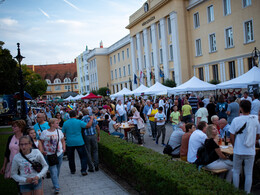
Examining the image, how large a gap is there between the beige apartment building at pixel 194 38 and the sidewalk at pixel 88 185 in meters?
20.0

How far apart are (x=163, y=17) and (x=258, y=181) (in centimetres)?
3038

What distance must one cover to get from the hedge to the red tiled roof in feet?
310

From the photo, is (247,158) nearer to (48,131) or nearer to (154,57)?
(48,131)

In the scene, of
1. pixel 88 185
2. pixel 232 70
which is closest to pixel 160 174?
pixel 88 185

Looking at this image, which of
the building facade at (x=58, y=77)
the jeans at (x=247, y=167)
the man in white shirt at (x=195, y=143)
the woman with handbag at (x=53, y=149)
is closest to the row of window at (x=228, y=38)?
the man in white shirt at (x=195, y=143)

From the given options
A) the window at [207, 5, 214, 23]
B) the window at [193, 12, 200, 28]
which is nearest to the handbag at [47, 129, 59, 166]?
the window at [207, 5, 214, 23]

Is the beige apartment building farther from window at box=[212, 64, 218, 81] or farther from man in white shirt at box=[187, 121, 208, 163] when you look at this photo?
man in white shirt at box=[187, 121, 208, 163]

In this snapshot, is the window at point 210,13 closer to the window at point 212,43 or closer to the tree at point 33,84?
the window at point 212,43

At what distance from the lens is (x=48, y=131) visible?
6.49 meters

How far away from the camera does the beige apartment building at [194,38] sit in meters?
24.5

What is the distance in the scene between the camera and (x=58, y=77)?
100188mm

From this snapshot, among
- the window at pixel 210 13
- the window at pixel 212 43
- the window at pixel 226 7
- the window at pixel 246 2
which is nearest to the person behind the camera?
the window at pixel 246 2

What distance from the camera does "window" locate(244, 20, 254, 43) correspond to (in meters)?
23.8

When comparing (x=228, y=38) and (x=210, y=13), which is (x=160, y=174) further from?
(x=210, y=13)
